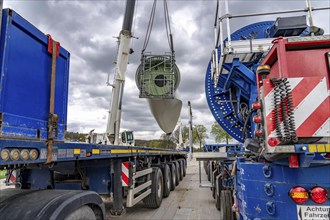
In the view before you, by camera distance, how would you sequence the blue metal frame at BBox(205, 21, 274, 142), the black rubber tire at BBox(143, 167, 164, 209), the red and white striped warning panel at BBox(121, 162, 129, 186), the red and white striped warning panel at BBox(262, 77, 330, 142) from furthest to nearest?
the black rubber tire at BBox(143, 167, 164, 209), the red and white striped warning panel at BBox(121, 162, 129, 186), the blue metal frame at BBox(205, 21, 274, 142), the red and white striped warning panel at BBox(262, 77, 330, 142)

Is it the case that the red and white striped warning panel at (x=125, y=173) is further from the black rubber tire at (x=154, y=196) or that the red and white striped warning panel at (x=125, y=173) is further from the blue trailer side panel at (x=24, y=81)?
the blue trailer side panel at (x=24, y=81)

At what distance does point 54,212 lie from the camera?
1932mm

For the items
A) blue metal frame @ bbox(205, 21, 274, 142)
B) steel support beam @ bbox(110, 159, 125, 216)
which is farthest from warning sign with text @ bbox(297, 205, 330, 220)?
steel support beam @ bbox(110, 159, 125, 216)

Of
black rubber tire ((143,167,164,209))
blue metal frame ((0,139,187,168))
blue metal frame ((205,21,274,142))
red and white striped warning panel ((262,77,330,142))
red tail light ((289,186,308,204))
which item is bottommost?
black rubber tire ((143,167,164,209))

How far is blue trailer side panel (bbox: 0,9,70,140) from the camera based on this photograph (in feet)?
5.38

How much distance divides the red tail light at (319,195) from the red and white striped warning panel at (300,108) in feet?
1.55

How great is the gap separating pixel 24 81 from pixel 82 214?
4.25 feet

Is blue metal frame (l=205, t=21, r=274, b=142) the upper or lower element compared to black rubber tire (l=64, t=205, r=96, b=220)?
upper

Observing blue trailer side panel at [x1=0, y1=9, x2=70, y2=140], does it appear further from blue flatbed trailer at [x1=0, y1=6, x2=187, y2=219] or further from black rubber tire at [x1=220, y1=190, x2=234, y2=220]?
black rubber tire at [x1=220, y1=190, x2=234, y2=220]

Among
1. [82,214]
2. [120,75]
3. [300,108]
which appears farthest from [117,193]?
[120,75]

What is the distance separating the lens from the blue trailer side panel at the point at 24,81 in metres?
1.64

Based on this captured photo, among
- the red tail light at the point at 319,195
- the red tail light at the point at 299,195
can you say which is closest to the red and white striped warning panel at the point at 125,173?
the red tail light at the point at 299,195

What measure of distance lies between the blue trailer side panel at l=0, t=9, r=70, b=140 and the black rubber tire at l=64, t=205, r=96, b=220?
26.1 inches

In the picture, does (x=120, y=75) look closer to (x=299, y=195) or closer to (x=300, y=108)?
(x=300, y=108)
